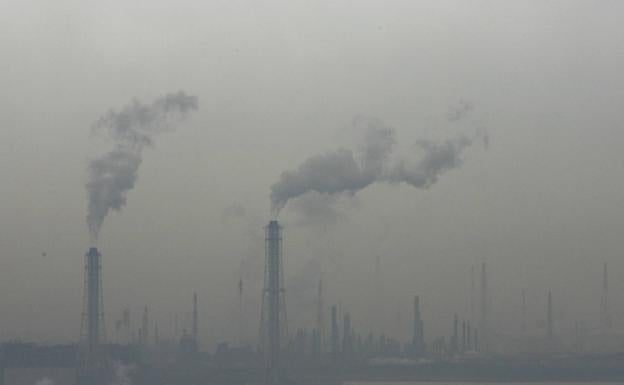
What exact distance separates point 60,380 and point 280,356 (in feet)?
34.0

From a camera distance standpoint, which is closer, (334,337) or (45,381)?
(45,381)

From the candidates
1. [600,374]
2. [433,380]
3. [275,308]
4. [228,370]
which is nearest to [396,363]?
[433,380]

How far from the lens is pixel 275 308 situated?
48438 millimetres

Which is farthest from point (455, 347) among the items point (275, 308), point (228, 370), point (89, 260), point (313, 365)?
point (89, 260)

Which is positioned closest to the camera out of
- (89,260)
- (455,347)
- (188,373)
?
(89,260)

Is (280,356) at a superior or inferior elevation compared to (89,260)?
inferior

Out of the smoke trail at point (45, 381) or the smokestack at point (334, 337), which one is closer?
the smoke trail at point (45, 381)

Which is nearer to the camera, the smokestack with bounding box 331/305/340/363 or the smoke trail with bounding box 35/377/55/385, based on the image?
the smoke trail with bounding box 35/377/55/385

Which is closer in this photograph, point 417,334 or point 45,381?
point 45,381

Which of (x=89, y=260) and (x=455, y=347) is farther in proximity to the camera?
(x=455, y=347)

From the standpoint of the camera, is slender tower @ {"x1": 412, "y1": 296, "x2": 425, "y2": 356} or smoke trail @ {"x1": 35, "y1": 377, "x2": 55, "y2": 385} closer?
smoke trail @ {"x1": 35, "y1": 377, "x2": 55, "y2": 385}

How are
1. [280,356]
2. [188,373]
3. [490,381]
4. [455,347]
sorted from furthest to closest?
[455,347]
[490,381]
[188,373]
[280,356]

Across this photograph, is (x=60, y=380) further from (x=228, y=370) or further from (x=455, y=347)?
(x=455, y=347)

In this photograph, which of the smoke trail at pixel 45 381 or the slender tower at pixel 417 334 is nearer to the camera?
the smoke trail at pixel 45 381
